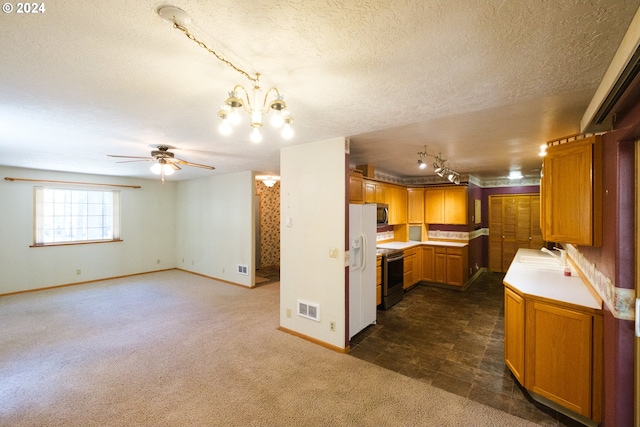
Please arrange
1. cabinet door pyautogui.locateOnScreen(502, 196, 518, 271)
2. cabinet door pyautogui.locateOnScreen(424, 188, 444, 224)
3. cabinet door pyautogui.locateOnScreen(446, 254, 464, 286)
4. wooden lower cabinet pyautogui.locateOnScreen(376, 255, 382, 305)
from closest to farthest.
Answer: wooden lower cabinet pyautogui.locateOnScreen(376, 255, 382, 305)
cabinet door pyautogui.locateOnScreen(446, 254, 464, 286)
cabinet door pyautogui.locateOnScreen(424, 188, 444, 224)
cabinet door pyautogui.locateOnScreen(502, 196, 518, 271)

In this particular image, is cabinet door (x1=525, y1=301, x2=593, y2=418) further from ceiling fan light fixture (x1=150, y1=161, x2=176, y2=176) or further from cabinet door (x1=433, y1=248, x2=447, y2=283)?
ceiling fan light fixture (x1=150, y1=161, x2=176, y2=176)

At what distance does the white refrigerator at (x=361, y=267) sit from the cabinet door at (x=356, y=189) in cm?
16

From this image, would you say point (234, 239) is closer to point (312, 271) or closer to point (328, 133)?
point (312, 271)

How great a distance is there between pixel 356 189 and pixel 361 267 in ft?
3.51

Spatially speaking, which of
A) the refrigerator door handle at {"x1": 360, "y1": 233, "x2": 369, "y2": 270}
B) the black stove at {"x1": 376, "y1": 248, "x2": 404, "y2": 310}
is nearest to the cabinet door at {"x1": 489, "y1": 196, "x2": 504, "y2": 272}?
the black stove at {"x1": 376, "y1": 248, "x2": 404, "y2": 310}

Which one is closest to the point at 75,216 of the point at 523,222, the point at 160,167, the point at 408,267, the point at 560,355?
the point at 160,167

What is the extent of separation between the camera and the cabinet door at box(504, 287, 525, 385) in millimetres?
2367

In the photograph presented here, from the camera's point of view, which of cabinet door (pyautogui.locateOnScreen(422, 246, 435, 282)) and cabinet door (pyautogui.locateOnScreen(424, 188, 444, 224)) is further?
cabinet door (pyautogui.locateOnScreen(424, 188, 444, 224))

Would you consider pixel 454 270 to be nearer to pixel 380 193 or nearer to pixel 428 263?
pixel 428 263

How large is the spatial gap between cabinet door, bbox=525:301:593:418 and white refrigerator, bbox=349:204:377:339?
68.6 inches

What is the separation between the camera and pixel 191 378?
2.60 metres

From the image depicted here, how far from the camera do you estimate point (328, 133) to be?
9.78 ft

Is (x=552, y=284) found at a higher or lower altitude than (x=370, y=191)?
lower

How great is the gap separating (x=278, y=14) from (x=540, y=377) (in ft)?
10.5
